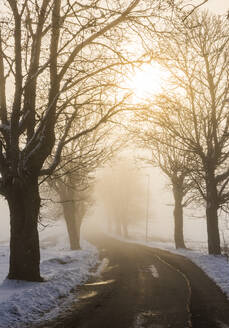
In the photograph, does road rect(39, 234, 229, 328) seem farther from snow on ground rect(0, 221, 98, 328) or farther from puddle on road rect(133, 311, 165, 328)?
snow on ground rect(0, 221, 98, 328)

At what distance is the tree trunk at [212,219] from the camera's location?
62.7 feet

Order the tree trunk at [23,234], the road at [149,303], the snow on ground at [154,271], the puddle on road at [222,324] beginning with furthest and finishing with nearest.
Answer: the snow on ground at [154,271], the tree trunk at [23,234], the road at [149,303], the puddle on road at [222,324]

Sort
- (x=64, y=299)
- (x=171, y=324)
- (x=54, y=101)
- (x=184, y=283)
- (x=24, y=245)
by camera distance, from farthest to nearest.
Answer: (x=184, y=283)
(x=24, y=245)
(x=54, y=101)
(x=64, y=299)
(x=171, y=324)

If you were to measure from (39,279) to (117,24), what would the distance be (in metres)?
7.83

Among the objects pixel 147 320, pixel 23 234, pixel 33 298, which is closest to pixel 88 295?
pixel 33 298

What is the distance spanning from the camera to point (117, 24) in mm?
9664

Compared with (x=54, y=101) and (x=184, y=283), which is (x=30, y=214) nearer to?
(x=54, y=101)

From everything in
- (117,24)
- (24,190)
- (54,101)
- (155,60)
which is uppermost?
(117,24)

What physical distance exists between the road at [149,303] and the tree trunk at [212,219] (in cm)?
696

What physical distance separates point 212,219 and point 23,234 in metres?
12.4

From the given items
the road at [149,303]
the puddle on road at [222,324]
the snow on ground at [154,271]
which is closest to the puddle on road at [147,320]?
the road at [149,303]

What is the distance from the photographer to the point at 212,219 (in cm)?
1941

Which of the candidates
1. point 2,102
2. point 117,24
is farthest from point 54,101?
point 117,24

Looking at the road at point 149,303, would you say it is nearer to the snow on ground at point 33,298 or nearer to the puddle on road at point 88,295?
the puddle on road at point 88,295
